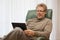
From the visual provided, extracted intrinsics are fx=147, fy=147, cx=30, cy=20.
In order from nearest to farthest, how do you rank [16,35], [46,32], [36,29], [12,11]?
[16,35] < [46,32] < [36,29] < [12,11]

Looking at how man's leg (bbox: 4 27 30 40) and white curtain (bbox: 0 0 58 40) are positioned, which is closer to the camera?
man's leg (bbox: 4 27 30 40)

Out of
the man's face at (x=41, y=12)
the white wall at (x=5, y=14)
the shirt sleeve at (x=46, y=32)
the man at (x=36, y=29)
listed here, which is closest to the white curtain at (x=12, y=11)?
the white wall at (x=5, y=14)

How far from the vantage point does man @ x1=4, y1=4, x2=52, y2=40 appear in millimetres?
2161

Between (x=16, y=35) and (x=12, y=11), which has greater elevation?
(x=12, y=11)

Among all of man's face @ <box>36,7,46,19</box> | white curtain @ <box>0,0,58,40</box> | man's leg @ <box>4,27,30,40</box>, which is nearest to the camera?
man's leg @ <box>4,27,30,40</box>

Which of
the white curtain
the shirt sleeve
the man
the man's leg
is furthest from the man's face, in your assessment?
the white curtain

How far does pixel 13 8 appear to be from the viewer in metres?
3.93

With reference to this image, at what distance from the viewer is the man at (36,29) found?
2161 millimetres

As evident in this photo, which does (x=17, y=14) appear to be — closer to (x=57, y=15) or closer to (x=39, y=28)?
(x=57, y=15)

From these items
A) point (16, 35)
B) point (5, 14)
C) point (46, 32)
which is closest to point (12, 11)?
point (5, 14)

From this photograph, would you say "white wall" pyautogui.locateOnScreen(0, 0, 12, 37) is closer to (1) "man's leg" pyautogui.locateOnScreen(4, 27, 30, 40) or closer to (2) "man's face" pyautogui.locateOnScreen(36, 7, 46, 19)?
(2) "man's face" pyautogui.locateOnScreen(36, 7, 46, 19)

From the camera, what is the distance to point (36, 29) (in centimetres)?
273

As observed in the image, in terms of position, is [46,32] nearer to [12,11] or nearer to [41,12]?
[41,12]

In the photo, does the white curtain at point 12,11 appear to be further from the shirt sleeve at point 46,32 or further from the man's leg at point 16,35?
the man's leg at point 16,35
